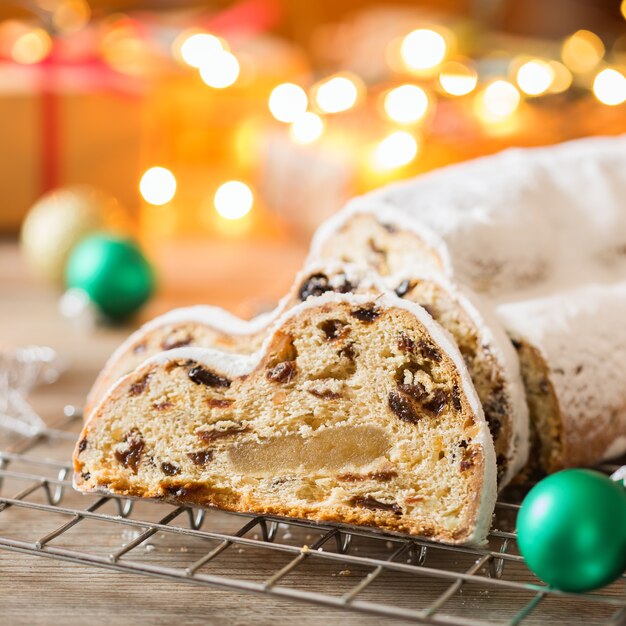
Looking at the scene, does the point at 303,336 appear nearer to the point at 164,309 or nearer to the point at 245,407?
the point at 245,407

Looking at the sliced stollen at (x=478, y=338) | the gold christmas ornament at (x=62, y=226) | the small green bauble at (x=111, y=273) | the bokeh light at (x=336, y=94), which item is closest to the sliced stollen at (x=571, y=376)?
the sliced stollen at (x=478, y=338)

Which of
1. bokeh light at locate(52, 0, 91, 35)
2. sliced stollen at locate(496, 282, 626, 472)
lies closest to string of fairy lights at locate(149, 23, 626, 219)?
bokeh light at locate(52, 0, 91, 35)

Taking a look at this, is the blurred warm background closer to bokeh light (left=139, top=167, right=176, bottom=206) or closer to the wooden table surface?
bokeh light (left=139, top=167, right=176, bottom=206)

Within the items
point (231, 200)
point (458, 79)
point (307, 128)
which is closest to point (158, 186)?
point (231, 200)

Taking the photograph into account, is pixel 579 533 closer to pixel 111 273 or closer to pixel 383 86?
pixel 111 273

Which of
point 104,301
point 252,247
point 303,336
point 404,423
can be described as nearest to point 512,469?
point 404,423

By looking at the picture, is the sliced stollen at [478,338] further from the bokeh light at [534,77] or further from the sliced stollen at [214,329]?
the bokeh light at [534,77]
